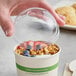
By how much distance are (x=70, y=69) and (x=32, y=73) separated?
0.17 m

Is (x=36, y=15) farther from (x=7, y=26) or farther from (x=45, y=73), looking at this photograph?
(x=45, y=73)

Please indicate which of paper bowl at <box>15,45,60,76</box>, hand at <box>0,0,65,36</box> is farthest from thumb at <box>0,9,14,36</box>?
paper bowl at <box>15,45,60,76</box>

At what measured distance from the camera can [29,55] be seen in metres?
0.82

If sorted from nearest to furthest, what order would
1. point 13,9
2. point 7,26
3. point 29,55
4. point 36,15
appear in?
A: 1. point 29,55
2. point 7,26
3. point 36,15
4. point 13,9

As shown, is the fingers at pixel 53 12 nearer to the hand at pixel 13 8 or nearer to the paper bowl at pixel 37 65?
the hand at pixel 13 8

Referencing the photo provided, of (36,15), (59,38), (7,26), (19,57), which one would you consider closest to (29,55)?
(19,57)

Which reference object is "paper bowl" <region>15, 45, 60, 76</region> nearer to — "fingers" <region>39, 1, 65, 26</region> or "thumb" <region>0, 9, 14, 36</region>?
"thumb" <region>0, 9, 14, 36</region>

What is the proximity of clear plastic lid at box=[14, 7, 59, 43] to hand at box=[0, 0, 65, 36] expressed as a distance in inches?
1.4

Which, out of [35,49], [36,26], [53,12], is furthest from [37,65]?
[36,26]

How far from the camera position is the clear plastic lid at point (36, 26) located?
1034 millimetres

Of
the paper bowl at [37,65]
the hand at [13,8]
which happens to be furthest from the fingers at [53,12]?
the paper bowl at [37,65]

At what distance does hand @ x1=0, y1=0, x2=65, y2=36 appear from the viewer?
0.93 meters

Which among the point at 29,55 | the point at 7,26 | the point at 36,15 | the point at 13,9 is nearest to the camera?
the point at 29,55

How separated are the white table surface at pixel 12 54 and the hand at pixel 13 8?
0.40 feet
